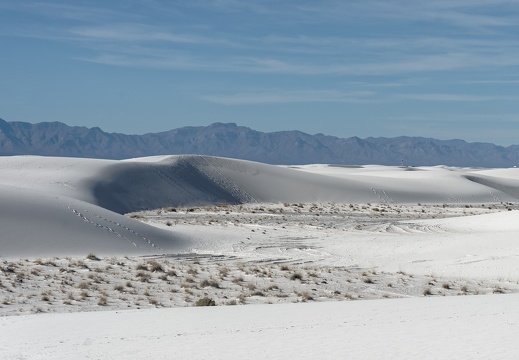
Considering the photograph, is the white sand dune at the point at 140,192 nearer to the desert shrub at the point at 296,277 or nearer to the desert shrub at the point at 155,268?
the desert shrub at the point at 155,268

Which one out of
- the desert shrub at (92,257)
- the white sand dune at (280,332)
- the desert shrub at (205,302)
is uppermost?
the white sand dune at (280,332)

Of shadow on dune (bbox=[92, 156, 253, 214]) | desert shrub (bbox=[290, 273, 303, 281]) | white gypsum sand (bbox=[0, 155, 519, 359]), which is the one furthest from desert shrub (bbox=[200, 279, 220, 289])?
shadow on dune (bbox=[92, 156, 253, 214])

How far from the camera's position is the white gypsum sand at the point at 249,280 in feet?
37.1

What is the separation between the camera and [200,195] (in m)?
60.1

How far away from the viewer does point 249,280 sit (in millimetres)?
20172

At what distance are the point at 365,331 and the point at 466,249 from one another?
1480cm

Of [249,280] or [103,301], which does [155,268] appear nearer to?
[249,280]

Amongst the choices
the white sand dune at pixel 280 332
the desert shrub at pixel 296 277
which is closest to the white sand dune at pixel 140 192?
the desert shrub at pixel 296 277

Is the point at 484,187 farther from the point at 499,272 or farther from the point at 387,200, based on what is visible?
the point at 499,272

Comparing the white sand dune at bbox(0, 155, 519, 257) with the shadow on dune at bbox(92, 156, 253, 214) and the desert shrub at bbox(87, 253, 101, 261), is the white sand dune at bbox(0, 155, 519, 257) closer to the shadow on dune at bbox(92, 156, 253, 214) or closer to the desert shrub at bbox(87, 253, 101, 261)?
the shadow on dune at bbox(92, 156, 253, 214)

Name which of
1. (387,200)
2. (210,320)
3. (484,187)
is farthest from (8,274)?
(484,187)

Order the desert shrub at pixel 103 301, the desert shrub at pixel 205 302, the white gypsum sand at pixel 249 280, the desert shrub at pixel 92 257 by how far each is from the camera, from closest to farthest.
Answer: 1. the white gypsum sand at pixel 249 280
2. the desert shrub at pixel 205 302
3. the desert shrub at pixel 103 301
4. the desert shrub at pixel 92 257

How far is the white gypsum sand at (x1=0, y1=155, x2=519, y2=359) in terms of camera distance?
11320mm

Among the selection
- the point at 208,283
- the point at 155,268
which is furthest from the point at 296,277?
the point at 155,268
